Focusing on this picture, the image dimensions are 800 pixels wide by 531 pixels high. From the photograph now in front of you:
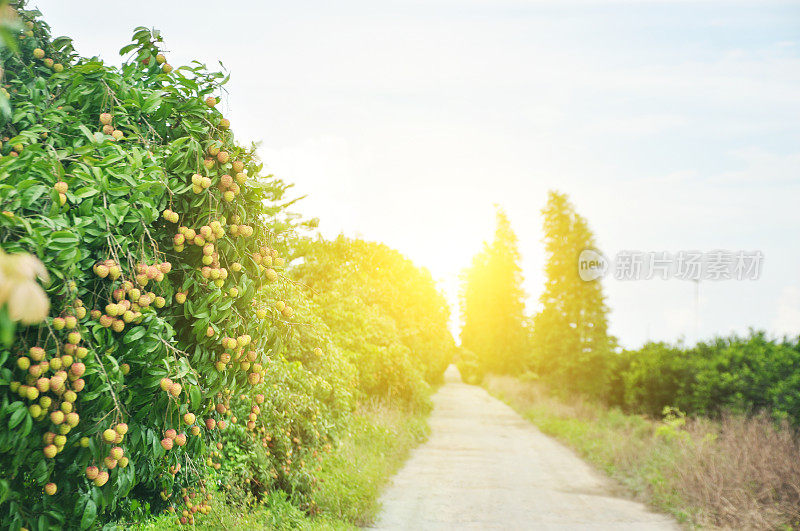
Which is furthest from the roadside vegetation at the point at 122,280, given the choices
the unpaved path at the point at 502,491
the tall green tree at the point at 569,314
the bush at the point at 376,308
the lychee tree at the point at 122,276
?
the tall green tree at the point at 569,314

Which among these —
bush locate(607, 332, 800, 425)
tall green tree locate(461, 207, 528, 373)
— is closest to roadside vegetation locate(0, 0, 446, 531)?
bush locate(607, 332, 800, 425)

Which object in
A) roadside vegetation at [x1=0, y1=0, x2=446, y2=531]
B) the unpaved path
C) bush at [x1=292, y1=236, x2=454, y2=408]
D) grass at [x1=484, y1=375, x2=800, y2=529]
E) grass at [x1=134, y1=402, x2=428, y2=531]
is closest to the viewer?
roadside vegetation at [x1=0, y1=0, x2=446, y2=531]

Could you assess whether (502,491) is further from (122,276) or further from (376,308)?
(122,276)

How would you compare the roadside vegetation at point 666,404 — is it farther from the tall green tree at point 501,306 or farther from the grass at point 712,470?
the tall green tree at point 501,306

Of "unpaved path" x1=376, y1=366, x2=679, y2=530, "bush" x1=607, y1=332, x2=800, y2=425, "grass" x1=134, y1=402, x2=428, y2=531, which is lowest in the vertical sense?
"unpaved path" x1=376, y1=366, x2=679, y2=530

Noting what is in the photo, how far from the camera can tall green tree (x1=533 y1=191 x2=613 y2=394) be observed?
20.0 m

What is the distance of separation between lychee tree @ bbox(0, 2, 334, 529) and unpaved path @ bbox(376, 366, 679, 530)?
15.2 ft

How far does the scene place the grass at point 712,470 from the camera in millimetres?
7094

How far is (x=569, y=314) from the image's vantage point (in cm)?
2119

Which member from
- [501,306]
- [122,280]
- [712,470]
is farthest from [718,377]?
[501,306]

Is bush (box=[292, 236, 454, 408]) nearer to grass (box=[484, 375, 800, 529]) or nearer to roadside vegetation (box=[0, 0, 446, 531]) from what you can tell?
grass (box=[484, 375, 800, 529])

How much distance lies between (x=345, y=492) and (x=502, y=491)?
292cm

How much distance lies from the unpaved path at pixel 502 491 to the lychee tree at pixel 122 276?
4.65m

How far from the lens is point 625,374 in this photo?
1769 cm
